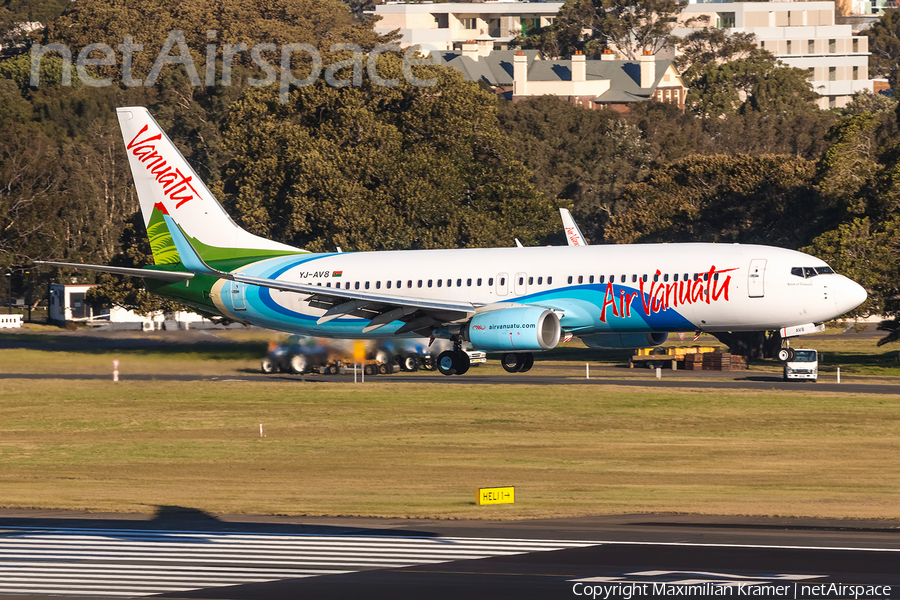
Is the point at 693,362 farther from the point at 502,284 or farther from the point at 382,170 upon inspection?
the point at 502,284

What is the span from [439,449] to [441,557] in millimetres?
32945

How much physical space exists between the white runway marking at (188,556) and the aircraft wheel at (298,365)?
47.9 meters

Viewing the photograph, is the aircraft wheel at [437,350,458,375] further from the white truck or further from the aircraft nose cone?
the white truck

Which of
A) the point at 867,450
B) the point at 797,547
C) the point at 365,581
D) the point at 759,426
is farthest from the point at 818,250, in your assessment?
the point at 365,581

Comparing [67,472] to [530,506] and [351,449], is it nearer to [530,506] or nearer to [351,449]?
[351,449]

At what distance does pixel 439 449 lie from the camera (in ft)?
230

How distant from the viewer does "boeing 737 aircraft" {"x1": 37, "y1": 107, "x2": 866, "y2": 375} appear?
5384cm

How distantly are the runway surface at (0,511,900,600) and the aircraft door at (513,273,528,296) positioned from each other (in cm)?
1252

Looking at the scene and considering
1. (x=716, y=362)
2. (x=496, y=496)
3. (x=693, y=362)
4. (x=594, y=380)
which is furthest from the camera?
(x=693, y=362)

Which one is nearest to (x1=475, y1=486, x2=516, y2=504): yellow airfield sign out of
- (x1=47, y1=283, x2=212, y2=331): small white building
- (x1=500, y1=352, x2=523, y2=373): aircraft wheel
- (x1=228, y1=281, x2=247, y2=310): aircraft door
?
(x1=500, y1=352, x2=523, y2=373): aircraft wheel

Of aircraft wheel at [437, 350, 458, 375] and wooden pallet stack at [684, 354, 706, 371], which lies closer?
aircraft wheel at [437, 350, 458, 375]

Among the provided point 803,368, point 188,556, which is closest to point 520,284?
point 188,556

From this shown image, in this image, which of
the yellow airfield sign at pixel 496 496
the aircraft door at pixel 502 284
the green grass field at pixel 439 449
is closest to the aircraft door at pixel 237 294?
the green grass field at pixel 439 449

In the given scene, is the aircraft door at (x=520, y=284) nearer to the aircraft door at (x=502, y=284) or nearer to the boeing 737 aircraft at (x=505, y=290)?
the boeing 737 aircraft at (x=505, y=290)
